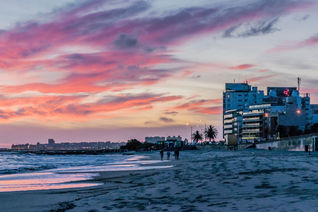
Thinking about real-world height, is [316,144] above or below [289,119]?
below

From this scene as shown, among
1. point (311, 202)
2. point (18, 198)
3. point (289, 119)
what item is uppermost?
point (289, 119)

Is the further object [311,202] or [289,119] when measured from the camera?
[289,119]

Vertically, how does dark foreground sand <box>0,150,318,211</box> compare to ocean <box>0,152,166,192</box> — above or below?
above

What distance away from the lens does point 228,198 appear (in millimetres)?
13461

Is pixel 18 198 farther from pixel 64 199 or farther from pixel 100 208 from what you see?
pixel 100 208

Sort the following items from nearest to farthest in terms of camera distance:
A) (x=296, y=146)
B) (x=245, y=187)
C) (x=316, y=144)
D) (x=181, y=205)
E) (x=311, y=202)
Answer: (x=311, y=202), (x=181, y=205), (x=245, y=187), (x=316, y=144), (x=296, y=146)

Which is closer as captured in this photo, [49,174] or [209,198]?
[209,198]

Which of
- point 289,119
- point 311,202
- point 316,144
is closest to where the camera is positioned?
point 311,202

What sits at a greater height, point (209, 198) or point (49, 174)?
point (209, 198)

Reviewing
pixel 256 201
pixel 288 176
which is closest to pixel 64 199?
pixel 256 201

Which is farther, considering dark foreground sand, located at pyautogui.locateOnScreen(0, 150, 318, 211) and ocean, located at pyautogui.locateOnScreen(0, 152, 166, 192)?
ocean, located at pyautogui.locateOnScreen(0, 152, 166, 192)

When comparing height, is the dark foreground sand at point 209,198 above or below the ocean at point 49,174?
above

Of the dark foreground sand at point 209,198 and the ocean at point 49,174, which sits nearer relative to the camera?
the dark foreground sand at point 209,198

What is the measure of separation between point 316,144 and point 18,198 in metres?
73.8
